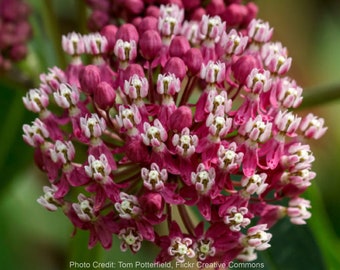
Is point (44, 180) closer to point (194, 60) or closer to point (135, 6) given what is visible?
point (135, 6)

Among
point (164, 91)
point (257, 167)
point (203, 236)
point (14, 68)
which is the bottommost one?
point (203, 236)

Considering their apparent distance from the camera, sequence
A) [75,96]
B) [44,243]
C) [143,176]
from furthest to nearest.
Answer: [44,243]
[75,96]
[143,176]

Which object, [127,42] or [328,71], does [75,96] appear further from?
[328,71]

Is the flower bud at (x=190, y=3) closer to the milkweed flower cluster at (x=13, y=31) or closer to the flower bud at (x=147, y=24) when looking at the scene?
the flower bud at (x=147, y=24)

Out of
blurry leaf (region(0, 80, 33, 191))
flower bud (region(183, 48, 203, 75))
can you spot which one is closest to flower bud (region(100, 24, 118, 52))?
flower bud (region(183, 48, 203, 75))

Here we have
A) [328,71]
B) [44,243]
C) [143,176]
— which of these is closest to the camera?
[143,176]

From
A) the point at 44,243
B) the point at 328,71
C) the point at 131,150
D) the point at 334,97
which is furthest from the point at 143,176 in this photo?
the point at 328,71

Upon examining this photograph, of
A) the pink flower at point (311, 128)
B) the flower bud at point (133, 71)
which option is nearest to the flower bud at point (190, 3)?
the flower bud at point (133, 71)

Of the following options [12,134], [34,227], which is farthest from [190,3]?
[34,227]
